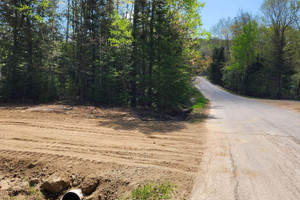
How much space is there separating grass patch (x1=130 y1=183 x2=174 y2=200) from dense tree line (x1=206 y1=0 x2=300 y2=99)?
35.5 m

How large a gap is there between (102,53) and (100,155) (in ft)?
34.6

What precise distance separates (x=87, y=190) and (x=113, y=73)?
10.4 meters

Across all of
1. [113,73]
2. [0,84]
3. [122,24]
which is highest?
[122,24]

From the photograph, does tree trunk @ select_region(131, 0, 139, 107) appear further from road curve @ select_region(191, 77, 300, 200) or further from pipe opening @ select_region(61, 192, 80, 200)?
pipe opening @ select_region(61, 192, 80, 200)

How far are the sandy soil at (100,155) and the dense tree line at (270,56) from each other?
3237 cm

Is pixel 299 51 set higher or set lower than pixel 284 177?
higher

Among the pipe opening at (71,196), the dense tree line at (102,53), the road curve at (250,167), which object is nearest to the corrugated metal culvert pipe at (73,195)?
the pipe opening at (71,196)

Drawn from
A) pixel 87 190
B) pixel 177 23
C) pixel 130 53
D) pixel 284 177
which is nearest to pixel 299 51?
pixel 177 23

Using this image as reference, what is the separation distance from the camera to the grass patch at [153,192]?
131 inches

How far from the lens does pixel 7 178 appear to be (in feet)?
15.6

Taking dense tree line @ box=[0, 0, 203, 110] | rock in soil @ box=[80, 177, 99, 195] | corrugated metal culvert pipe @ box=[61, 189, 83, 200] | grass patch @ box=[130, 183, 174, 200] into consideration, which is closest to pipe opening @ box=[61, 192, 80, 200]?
corrugated metal culvert pipe @ box=[61, 189, 83, 200]

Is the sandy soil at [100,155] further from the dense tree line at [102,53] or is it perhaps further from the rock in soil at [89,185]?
the dense tree line at [102,53]

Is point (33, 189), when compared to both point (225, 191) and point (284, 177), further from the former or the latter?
point (284, 177)

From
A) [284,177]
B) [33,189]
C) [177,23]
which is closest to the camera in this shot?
[284,177]
